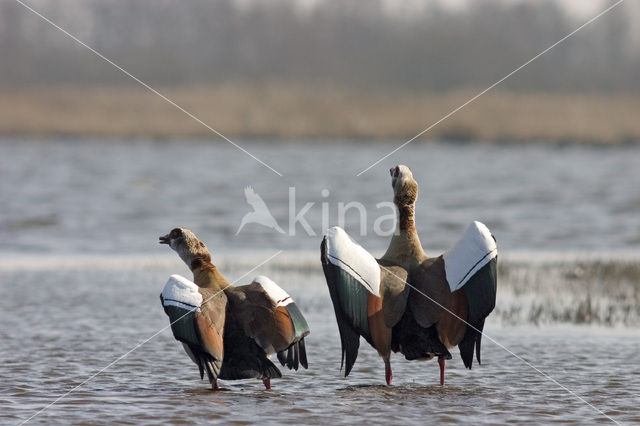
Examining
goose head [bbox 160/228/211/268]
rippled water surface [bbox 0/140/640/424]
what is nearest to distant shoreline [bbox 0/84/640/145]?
rippled water surface [bbox 0/140/640/424]

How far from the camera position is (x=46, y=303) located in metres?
11.7

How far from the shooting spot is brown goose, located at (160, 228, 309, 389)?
7.66 m

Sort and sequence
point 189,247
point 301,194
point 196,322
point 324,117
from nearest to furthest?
point 196,322 < point 189,247 < point 301,194 < point 324,117

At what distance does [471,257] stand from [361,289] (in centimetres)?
86

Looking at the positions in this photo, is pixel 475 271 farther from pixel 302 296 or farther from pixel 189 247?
pixel 302 296

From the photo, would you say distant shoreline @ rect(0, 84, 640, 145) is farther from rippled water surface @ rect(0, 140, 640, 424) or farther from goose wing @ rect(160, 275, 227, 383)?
goose wing @ rect(160, 275, 227, 383)

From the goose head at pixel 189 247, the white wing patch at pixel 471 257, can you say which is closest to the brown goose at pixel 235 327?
the goose head at pixel 189 247

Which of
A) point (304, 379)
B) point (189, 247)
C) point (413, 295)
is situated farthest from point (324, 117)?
point (413, 295)

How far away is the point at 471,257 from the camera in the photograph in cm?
780

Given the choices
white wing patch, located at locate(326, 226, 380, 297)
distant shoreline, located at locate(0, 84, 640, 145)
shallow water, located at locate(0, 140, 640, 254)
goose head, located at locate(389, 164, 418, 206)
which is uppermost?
distant shoreline, located at locate(0, 84, 640, 145)

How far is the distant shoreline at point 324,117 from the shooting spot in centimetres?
4309

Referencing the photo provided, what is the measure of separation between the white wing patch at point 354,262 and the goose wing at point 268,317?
55 centimetres

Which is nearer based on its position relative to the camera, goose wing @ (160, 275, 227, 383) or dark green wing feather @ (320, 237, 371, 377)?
goose wing @ (160, 275, 227, 383)

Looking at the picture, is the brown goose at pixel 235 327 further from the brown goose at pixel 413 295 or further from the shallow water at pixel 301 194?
the shallow water at pixel 301 194
